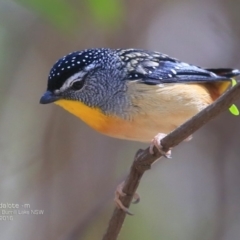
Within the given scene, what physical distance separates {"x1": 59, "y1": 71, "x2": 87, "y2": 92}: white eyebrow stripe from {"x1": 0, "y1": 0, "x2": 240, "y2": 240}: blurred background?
617mm

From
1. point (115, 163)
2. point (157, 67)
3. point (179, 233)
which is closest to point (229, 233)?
point (179, 233)

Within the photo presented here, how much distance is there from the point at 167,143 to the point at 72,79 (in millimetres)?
549

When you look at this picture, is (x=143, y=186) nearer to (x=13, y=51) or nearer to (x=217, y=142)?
(x=217, y=142)

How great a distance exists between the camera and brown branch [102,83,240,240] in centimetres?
130

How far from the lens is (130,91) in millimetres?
1941

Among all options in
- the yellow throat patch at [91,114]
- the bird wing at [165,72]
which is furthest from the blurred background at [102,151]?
the yellow throat patch at [91,114]

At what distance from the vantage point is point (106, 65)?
2084 millimetres

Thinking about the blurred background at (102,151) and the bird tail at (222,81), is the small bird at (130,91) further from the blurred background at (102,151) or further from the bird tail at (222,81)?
the blurred background at (102,151)

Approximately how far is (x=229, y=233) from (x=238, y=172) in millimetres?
390

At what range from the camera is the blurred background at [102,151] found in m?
2.80

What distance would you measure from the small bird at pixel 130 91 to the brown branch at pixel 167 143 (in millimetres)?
73

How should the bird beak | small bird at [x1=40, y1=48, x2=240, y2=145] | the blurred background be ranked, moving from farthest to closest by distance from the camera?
the blurred background < small bird at [x1=40, y1=48, x2=240, y2=145] < the bird beak

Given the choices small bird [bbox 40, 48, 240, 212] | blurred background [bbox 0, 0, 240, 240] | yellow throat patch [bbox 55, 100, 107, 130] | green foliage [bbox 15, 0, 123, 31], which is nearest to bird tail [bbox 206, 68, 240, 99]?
small bird [bbox 40, 48, 240, 212]

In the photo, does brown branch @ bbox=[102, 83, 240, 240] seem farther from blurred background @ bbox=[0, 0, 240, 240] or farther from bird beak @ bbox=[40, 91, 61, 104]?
blurred background @ bbox=[0, 0, 240, 240]
